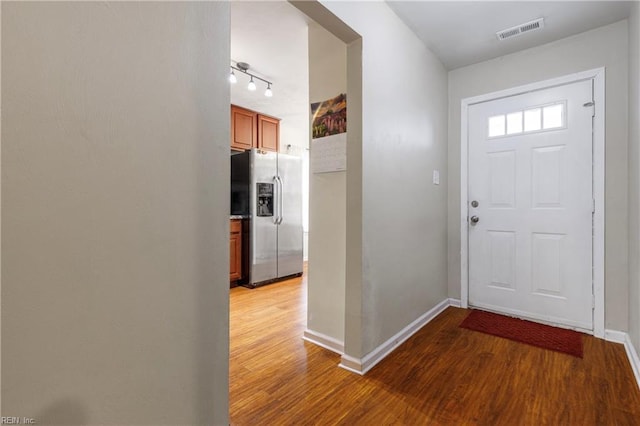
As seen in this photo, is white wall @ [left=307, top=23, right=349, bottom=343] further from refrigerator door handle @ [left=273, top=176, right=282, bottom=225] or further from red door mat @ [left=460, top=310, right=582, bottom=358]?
refrigerator door handle @ [left=273, top=176, right=282, bottom=225]

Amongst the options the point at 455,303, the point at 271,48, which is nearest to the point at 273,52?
the point at 271,48

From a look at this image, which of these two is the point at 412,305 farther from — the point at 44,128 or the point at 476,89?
the point at 44,128

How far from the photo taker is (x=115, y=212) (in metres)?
0.83

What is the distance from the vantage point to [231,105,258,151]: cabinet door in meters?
4.16

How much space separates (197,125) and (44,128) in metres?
0.40

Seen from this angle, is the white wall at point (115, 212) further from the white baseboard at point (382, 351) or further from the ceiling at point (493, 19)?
the ceiling at point (493, 19)

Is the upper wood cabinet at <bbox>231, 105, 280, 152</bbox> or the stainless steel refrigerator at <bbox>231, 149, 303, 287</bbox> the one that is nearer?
the stainless steel refrigerator at <bbox>231, 149, 303, 287</bbox>

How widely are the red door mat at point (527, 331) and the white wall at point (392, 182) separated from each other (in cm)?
41

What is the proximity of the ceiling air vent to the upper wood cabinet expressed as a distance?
3.23m

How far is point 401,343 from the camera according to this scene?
7.12ft

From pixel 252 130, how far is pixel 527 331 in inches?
163

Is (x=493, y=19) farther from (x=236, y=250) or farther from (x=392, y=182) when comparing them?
(x=236, y=250)

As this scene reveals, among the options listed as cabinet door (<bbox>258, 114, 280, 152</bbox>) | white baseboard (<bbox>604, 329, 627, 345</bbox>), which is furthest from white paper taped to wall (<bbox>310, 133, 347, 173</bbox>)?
cabinet door (<bbox>258, 114, 280, 152</bbox>)

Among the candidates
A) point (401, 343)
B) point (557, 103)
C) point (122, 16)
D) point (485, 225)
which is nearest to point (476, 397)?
point (401, 343)
